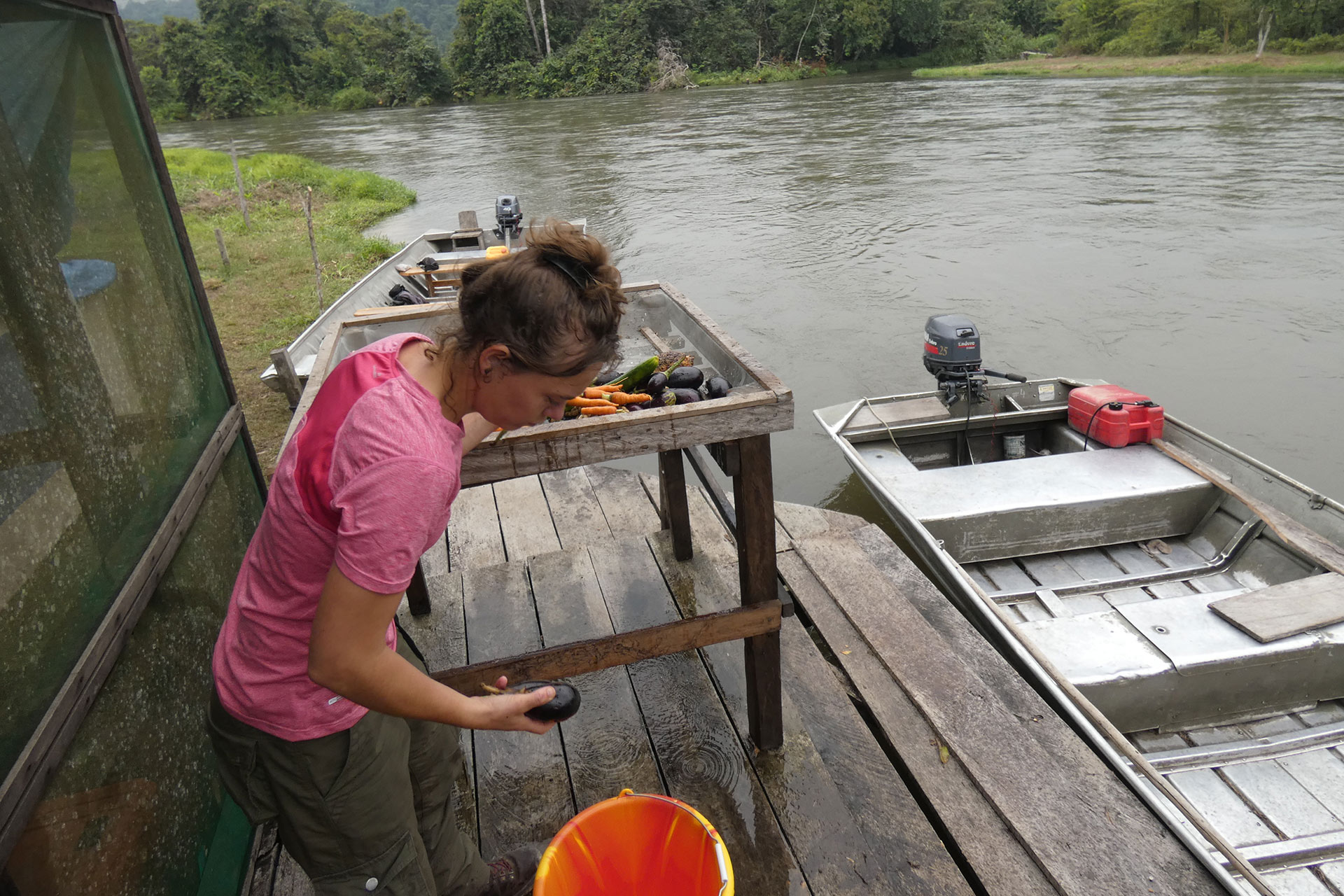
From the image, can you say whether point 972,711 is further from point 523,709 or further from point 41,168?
point 41,168

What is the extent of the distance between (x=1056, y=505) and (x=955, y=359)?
1.34 metres

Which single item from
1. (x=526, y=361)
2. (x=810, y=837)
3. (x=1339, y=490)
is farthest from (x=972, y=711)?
(x=1339, y=490)

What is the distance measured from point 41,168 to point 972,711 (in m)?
2.95

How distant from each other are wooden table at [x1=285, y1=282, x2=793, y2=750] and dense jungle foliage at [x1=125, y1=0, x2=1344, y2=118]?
4211 cm

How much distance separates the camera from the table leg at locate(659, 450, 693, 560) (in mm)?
3332

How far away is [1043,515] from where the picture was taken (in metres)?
4.61

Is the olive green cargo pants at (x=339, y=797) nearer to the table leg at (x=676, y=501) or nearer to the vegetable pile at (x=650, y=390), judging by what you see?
the vegetable pile at (x=650, y=390)

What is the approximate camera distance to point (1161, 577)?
14.8 feet

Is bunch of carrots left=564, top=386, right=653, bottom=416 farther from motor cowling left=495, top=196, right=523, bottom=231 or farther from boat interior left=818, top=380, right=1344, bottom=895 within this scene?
motor cowling left=495, top=196, right=523, bottom=231

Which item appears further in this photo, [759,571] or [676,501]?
[676,501]

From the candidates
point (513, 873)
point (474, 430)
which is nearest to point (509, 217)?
point (474, 430)

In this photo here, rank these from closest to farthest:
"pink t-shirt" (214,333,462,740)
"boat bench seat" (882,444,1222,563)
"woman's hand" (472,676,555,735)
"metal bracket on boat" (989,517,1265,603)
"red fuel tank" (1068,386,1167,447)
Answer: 1. "pink t-shirt" (214,333,462,740)
2. "woman's hand" (472,676,555,735)
3. "metal bracket on boat" (989,517,1265,603)
4. "boat bench seat" (882,444,1222,563)
5. "red fuel tank" (1068,386,1167,447)

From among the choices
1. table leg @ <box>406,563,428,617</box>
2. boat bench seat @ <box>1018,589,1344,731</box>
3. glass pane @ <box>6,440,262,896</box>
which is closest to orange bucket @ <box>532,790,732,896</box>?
glass pane @ <box>6,440,262,896</box>

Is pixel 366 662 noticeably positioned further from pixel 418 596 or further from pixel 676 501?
pixel 676 501
